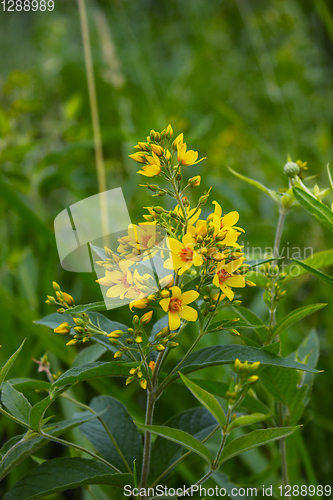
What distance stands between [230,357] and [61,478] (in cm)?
27

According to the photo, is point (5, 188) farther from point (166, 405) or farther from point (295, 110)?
point (295, 110)

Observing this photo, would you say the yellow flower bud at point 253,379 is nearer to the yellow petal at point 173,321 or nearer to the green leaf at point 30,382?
the yellow petal at point 173,321

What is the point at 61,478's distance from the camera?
49 cm

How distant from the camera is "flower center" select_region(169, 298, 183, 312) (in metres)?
0.45

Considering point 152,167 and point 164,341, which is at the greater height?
point 152,167

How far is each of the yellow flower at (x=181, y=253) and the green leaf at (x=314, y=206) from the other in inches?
7.6

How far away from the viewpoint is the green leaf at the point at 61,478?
0.47 meters

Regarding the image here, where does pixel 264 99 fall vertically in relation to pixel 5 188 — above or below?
above

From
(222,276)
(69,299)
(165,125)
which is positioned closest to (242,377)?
(222,276)

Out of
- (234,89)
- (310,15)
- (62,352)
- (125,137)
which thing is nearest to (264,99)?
(234,89)

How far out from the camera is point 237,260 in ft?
1.52

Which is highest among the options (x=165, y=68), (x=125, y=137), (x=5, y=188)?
(x=165, y=68)

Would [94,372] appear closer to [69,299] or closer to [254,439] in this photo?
[69,299]

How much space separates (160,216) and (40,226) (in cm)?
60
